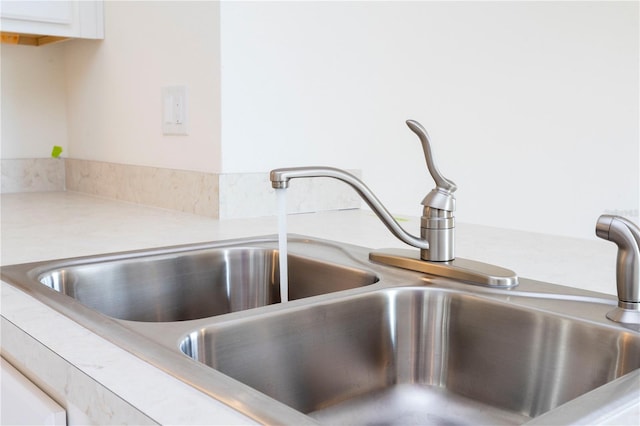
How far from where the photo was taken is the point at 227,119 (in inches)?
65.6

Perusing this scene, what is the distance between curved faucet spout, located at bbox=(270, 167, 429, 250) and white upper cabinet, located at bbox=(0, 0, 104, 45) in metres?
1.39

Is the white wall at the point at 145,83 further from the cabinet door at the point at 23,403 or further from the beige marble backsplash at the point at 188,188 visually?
the cabinet door at the point at 23,403

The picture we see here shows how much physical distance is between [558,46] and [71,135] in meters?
2.09

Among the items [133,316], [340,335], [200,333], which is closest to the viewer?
[200,333]

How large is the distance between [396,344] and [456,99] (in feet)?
5.80

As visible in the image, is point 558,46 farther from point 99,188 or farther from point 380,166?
point 99,188

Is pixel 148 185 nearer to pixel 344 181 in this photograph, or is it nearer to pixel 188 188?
pixel 188 188

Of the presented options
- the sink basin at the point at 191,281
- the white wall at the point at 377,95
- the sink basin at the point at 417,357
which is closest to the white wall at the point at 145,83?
the white wall at the point at 377,95

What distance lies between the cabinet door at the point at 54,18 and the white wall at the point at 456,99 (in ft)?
2.28

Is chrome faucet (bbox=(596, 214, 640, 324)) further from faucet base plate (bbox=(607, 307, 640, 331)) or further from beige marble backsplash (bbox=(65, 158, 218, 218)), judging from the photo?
beige marble backsplash (bbox=(65, 158, 218, 218))

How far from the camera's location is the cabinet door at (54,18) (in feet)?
6.43

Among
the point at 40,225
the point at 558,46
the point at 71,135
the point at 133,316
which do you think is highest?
the point at 558,46

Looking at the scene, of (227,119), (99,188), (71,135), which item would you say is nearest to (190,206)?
(227,119)

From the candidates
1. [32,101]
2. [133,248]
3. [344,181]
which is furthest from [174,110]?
[344,181]
